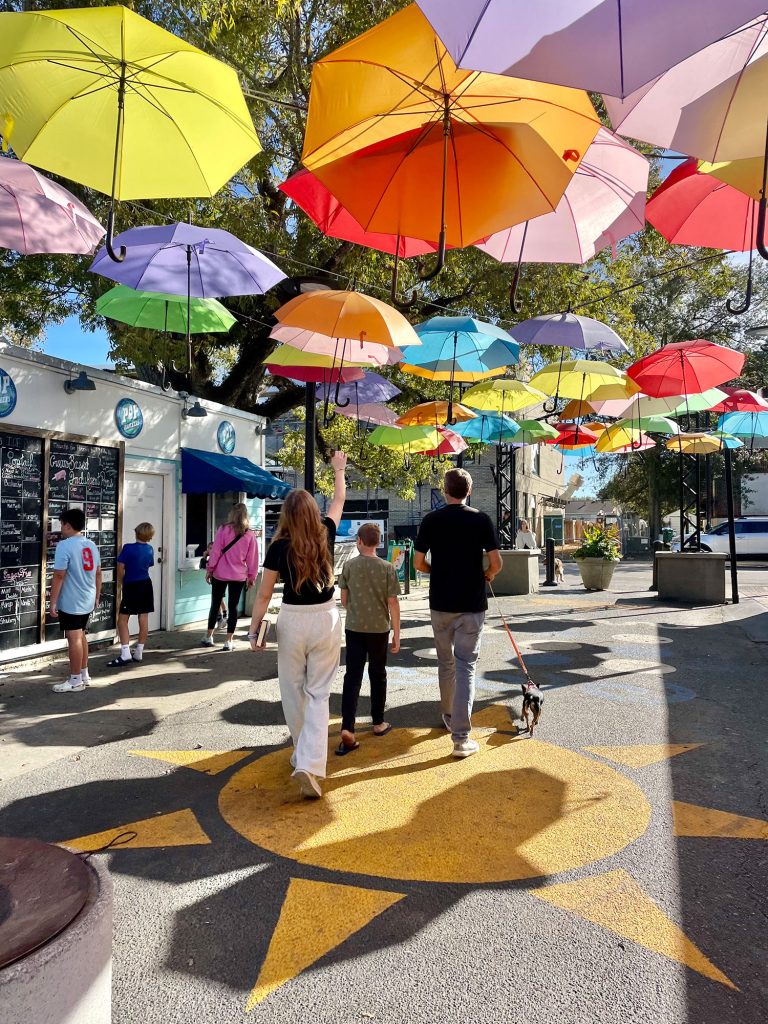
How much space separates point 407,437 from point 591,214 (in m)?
9.43

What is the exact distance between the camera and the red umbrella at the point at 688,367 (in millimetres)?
10000

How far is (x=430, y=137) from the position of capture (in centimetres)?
416

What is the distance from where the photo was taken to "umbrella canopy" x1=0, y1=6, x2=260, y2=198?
12.6ft

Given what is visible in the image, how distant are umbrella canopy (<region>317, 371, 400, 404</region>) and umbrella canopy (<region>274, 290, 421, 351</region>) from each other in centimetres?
501

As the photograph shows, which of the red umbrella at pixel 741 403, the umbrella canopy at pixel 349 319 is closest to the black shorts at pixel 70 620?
the umbrella canopy at pixel 349 319

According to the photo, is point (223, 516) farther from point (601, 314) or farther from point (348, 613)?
point (601, 314)

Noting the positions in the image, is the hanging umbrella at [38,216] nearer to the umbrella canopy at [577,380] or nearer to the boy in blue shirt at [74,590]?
the boy in blue shirt at [74,590]

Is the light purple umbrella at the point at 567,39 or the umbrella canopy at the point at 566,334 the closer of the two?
the light purple umbrella at the point at 567,39

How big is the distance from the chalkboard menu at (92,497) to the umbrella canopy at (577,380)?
7007 millimetres

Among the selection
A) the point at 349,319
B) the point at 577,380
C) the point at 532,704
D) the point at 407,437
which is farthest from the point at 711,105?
the point at 407,437

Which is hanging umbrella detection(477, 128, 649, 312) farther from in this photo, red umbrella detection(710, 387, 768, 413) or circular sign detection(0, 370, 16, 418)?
red umbrella detection(710, 387, 768, 413)

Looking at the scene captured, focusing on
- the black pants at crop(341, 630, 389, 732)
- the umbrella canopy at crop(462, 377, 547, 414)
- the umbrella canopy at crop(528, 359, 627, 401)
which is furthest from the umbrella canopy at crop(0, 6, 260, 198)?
the umbrella canopy at crop(462, 377, 547, 414)

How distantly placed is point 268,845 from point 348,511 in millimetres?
36195

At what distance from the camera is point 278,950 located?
280 centimetres
